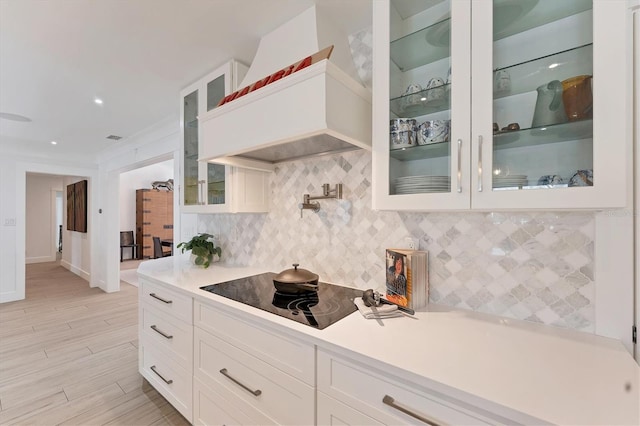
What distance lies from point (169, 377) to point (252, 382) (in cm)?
91

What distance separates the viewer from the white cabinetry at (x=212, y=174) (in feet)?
6.40

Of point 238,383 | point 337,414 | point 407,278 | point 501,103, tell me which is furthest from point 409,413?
point 501,103

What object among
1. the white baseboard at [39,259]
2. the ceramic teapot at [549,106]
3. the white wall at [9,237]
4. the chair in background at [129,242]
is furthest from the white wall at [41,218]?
the ceramic teapot at [549,106]

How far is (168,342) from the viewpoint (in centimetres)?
179

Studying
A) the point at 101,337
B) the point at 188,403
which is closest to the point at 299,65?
the point at 188,403

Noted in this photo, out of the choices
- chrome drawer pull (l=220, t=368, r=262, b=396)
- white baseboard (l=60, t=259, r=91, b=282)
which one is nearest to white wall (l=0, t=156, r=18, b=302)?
white baseboard (l=60, t=259, r=91, b=282)

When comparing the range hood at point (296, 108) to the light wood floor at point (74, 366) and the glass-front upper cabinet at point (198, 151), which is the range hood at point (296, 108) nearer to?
the glass-front upper cabinet at point (198, 151)

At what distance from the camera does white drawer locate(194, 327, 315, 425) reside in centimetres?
108

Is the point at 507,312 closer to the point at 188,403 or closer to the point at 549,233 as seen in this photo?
the point at 549,233

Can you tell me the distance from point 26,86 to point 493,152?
134 inches

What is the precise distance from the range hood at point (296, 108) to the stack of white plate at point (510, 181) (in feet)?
1.97

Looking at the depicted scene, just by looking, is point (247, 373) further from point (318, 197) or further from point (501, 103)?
point (501, 103)

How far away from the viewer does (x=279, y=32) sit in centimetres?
162

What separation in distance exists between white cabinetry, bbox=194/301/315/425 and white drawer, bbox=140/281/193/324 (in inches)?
3.6
